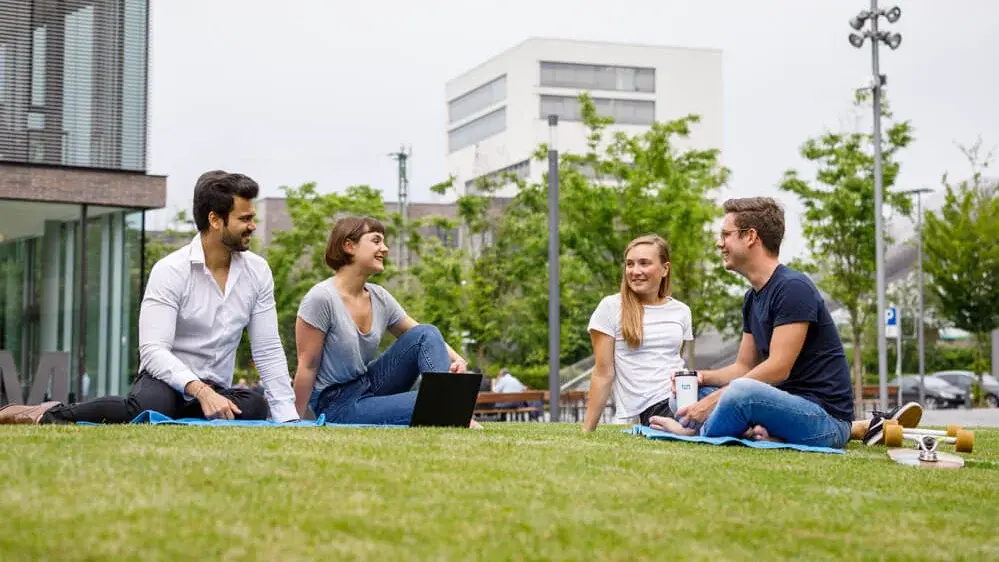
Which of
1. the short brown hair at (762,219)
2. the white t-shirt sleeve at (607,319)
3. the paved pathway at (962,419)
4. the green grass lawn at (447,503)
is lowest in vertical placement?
the paved pathway at (962,419)

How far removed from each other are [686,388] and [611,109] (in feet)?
261

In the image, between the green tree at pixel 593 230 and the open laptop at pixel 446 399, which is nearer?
the open laptop at pixel 446 399

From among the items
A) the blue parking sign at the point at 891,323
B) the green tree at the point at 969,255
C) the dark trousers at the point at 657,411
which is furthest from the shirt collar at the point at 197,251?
the green tree at the point at 969,255

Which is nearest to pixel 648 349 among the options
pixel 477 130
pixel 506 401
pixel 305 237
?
pixel 506 401

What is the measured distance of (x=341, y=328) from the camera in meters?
7.43

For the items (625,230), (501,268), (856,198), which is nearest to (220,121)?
(501,268)

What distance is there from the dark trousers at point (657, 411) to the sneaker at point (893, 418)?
1223 millimetres

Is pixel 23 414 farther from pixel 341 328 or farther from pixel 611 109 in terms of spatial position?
pixel 611 109

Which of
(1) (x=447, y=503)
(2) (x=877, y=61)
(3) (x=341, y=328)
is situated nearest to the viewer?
(1) (x=447, y=503)

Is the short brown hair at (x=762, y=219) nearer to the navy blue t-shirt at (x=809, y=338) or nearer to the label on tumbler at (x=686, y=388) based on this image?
the navy blue t-shirt at (x=809, y=338)

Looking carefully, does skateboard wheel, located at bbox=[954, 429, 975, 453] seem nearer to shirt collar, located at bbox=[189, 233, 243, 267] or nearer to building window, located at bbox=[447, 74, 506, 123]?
shirt collar, located at bbox=[189, 233, 243, 267]

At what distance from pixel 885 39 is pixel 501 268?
595 inches

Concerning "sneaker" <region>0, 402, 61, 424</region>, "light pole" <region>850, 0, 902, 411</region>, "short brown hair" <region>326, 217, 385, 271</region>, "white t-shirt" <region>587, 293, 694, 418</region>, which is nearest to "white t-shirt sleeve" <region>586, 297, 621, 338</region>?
"white t-shirt" <region>587, 293, 694, 418</region>

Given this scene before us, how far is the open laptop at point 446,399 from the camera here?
693cm
